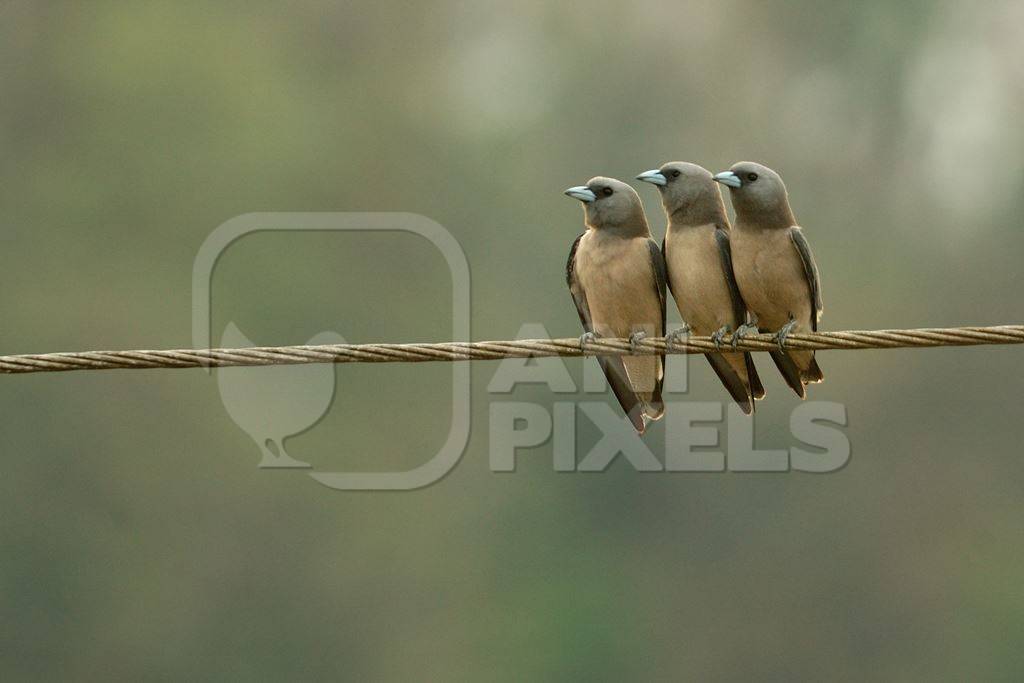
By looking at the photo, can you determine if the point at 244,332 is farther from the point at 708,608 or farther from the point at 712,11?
the point at 712,11

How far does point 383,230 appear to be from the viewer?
41125 mm

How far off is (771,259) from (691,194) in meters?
0.51

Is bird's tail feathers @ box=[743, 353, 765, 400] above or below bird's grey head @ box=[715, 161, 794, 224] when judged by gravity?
below

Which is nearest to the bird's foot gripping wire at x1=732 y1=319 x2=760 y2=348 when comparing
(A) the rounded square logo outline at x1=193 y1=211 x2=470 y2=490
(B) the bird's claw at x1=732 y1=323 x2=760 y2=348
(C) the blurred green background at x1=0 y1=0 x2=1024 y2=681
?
(B) the bird's claw at x1=732 y1=323 x2=760 y2=348

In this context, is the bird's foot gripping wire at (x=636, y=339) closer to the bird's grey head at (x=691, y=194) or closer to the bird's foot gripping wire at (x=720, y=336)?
the bird's foot gripping wire at (x=720, y=336)

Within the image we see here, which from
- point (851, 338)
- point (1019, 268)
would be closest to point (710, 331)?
point (851, 338)

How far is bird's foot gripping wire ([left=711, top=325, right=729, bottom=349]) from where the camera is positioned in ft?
28.1

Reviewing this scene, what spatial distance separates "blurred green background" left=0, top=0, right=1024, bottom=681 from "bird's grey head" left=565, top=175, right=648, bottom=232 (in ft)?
68.3

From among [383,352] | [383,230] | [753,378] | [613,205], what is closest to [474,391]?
[383,230]

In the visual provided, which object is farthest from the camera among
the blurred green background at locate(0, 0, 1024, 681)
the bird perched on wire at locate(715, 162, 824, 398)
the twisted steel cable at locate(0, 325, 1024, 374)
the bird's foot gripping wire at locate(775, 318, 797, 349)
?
the blurred green background at locate(0, 0, 1024, 681)

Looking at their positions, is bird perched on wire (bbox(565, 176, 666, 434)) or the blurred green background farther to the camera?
the blurred green background

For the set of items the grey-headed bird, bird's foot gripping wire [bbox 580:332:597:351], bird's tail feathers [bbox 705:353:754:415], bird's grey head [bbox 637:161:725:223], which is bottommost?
bird's tail feathers [bbox 705:353:754:415]

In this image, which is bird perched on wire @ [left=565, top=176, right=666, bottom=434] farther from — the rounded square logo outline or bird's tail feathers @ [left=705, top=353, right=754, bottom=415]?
the rounded square logo outline

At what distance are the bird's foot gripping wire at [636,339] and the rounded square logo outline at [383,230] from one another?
1877 cm
